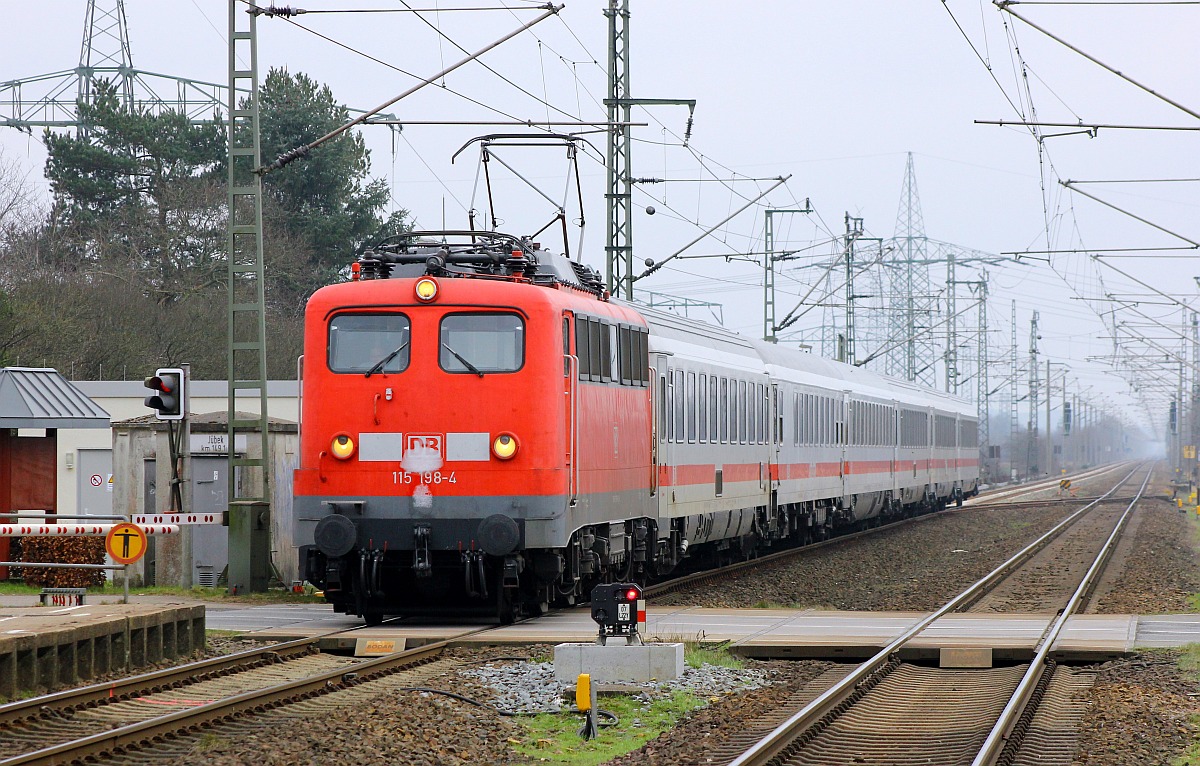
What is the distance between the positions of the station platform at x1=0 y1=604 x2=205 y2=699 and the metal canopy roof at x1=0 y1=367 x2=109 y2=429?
7390mm

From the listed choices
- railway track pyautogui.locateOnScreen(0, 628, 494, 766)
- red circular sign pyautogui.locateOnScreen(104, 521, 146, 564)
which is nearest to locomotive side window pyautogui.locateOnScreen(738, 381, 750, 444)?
railway track pyautogui.locateOnScreen(0, 628, 494, 766)

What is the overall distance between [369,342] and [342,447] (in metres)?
1.09

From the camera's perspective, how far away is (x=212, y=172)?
2217 inches

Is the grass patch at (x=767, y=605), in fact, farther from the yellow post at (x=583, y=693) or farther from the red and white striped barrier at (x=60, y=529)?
the yellow post at (x=583, y=693)

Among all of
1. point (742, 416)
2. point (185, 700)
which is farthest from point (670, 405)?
point (185, 700)

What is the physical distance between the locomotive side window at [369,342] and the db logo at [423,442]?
2.32 feet

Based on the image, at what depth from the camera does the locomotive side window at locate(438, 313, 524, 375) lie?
16.1m

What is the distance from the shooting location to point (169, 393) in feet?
61.6

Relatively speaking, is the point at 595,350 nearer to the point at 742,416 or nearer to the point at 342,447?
the point at 342,447

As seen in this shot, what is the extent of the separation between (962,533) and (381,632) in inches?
1070

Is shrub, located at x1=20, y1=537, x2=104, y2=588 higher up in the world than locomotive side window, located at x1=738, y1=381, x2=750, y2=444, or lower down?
lower down

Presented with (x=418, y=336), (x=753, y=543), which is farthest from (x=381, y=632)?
(x=753, y=543)

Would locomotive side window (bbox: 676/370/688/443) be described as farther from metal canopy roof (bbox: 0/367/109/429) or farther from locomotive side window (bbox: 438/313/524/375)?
metal canopy roof (bbox: 0/367/109/429)

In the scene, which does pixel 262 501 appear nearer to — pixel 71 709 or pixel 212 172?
pixel 71 709
